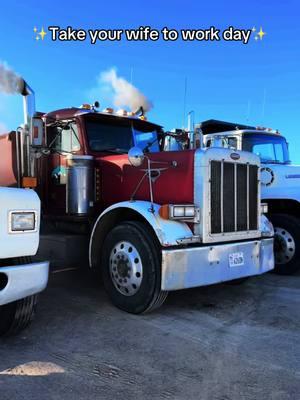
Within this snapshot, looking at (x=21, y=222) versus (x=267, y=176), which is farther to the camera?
(x=267, y=176)

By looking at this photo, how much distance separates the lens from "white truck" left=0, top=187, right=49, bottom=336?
3.35m

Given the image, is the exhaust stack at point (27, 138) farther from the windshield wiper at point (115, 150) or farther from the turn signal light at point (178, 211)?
the windshield wiper at point (115, 150)


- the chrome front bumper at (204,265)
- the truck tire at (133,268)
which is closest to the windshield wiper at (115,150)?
the truck tire at (133,268)

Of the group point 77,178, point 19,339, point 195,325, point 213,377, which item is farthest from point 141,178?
point 213,377

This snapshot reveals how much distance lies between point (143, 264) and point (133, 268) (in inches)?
6.4

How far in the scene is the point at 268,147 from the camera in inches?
310

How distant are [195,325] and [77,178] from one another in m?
2.38

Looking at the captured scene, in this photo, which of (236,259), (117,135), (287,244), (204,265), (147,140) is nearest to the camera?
(204,265)

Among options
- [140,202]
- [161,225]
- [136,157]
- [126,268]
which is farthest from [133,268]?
[136,157]

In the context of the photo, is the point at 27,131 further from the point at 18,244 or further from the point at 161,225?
the point at 161,225

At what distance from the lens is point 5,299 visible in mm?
3369

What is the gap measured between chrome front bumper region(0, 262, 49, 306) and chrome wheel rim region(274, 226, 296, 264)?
15.6 ft

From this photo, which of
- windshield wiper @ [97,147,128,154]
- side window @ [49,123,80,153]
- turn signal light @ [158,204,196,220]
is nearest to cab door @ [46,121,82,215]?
side window @ [49,123,80,153]

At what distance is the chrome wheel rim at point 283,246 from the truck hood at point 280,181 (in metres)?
0.57
